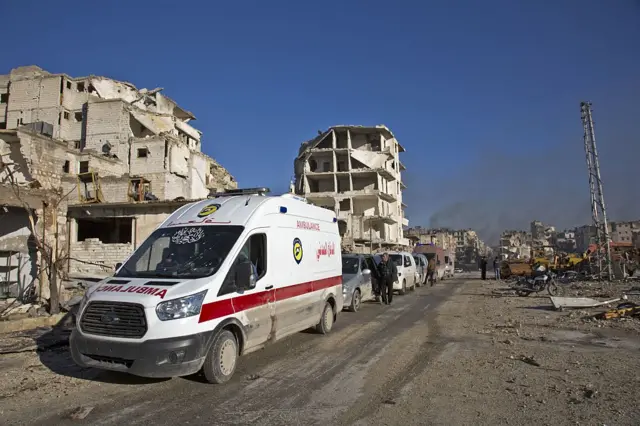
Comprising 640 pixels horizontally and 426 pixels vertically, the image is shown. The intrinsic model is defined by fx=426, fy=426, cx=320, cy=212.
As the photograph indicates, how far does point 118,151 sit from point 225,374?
148 feet

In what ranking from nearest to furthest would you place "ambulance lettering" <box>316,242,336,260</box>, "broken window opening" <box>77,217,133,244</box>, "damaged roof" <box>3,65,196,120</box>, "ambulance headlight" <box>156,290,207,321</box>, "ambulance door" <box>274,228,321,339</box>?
"ambulance headlight" <box>156,290,207,321</box> < "ambulance door" <box>274,228,321,339</box> < "ambulance lettering" <box>316,242,336,260</box> < "broken window opening" <box>77,217,133,244</box> < "damaged roof" <box>3,65,196,120</box>

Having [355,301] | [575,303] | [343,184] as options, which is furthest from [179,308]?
[343,184]

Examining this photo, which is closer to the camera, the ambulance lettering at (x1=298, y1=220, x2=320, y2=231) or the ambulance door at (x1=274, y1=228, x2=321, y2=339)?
the ambulance door at (x1=274, y1=228, x2=321, y2=339)

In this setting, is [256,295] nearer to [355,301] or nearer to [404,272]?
[355,301]

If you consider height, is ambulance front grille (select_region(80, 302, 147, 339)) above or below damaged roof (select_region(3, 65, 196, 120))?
below

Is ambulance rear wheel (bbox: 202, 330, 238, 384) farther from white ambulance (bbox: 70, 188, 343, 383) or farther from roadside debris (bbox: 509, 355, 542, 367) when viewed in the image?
roadside debris (bbox: 509, 355, 542, 367)

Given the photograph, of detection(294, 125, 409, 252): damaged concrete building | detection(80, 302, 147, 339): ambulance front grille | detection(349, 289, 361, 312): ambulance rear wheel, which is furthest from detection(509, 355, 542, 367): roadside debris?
detection(294, 125, 409, 252): damaged concrete building

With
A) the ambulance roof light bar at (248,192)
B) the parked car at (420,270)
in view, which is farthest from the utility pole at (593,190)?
the ambulance roof light bar at (248,192)

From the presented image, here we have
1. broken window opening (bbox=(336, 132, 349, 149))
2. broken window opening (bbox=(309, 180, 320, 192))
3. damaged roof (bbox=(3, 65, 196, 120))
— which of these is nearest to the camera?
damaged roof (bbox=(3, 65, 196, 120))

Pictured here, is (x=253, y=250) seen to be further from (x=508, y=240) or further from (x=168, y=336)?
(x=508, y=240)

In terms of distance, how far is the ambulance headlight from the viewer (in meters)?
5.07

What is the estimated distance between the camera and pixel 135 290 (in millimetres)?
5324

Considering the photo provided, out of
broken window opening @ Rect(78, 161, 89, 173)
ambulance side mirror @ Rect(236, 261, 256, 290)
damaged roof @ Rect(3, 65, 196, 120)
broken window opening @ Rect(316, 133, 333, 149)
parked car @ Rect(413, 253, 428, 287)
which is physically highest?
damaged roof @ Rect(3, 65, 196, 120)

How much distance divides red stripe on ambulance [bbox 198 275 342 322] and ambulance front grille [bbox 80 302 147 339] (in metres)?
0.72
